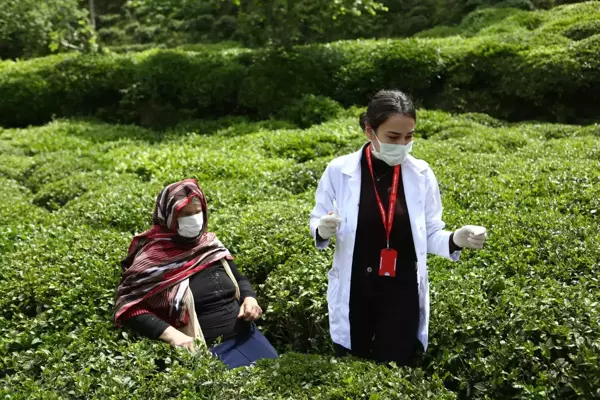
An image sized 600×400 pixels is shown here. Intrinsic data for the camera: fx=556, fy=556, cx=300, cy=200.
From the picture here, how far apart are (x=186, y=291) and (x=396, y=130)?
1761 mm

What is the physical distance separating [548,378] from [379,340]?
93 centimetres

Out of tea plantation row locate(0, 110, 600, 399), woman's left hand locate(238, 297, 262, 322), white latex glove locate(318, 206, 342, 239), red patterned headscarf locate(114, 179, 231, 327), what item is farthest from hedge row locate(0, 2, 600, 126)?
white latex glove locate(318, 206, 342, 239)

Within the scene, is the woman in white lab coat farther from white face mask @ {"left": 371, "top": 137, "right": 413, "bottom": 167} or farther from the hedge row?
the hedge row

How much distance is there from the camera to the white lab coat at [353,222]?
304 cm

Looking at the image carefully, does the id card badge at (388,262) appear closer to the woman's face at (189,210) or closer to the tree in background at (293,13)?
the woman's face at (189,210)

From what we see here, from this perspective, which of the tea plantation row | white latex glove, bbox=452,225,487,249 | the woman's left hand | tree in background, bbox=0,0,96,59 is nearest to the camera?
white latex glove, bbox=452,225,487,249

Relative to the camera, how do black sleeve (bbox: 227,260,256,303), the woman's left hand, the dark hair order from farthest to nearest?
black sleeve (bbox: 227,260,256,303)
the woman's left hand
the dark hair

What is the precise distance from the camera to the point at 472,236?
110 inches

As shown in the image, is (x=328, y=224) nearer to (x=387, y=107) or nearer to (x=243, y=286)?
(x=387, y=107)

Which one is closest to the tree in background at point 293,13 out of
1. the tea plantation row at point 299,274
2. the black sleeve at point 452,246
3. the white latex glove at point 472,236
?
the tea plantation row at point 299,274

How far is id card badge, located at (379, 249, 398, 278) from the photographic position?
301 cm

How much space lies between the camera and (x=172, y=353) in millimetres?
3416

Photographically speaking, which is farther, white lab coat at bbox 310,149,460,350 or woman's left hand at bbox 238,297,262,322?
woman's left hand at bbox 238,297,262,322

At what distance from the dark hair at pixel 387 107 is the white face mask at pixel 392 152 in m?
0.12
